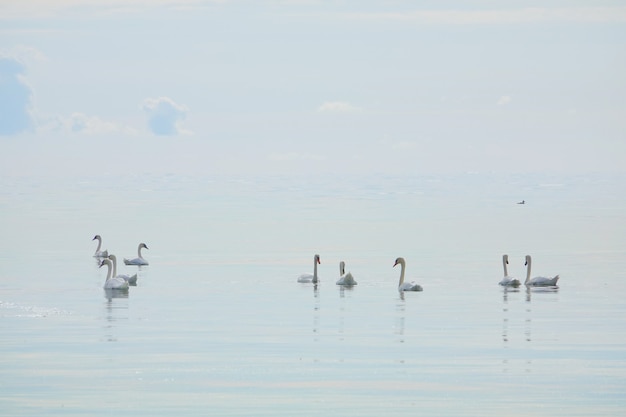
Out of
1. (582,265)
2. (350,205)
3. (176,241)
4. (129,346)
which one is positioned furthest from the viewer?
(350,205)

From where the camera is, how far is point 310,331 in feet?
99.9

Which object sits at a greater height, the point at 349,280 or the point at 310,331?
the point at 349,280

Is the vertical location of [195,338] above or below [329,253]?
below

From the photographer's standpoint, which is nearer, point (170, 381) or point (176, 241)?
point (170, 381)

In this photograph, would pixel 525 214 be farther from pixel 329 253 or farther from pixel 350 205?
pixel 329 253

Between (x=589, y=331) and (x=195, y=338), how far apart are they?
317 inches

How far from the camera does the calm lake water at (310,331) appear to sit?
22844mm

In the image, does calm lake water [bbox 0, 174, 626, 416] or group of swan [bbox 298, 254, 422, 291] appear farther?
group of swan [bbox 298, 254, 422, 291]

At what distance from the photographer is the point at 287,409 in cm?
2197

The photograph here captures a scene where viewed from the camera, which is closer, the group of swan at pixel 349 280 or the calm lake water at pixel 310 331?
the calm lake water at pixel 310 331

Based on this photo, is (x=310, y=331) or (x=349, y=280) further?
(x=349, y=280)

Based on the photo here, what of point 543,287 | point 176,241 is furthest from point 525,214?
point 543,287

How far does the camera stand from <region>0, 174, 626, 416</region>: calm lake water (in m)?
22.8

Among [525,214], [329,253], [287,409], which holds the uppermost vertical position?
[525,214]
